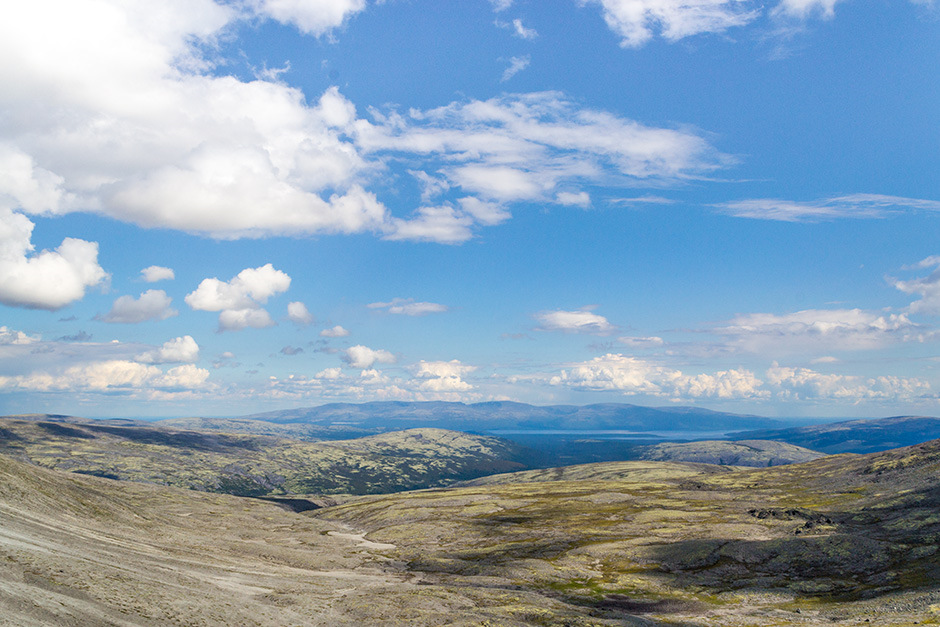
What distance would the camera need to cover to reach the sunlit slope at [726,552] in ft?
240

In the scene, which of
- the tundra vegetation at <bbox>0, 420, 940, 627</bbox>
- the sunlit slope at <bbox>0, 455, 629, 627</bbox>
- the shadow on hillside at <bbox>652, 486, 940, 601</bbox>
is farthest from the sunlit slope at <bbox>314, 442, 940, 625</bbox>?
the sunlit slope at <bbox>0, 455, 629, 627</bbox>

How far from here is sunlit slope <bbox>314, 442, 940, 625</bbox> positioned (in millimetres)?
73188

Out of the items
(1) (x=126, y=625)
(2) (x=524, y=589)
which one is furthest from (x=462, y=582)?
(1) (x=126, y=625)

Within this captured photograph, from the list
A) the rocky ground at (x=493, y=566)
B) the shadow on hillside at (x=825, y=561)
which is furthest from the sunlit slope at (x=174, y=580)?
the shadow on hillside at (x=825, y=561)

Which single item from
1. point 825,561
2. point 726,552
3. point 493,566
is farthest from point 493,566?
point 825,561

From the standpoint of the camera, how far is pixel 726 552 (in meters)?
100

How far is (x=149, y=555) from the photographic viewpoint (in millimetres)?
71375

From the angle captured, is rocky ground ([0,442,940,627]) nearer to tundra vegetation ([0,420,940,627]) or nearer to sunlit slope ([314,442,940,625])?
tundra vegetation ([0,420,940,627])

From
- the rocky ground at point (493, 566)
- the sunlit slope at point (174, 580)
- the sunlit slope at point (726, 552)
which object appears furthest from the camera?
the sunlit slope at point (726, 552)

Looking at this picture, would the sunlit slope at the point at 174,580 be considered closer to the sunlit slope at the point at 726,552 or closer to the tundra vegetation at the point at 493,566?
the tundra vegetation at the point at 493,566

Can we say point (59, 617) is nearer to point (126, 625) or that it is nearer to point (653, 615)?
point (126, 625)

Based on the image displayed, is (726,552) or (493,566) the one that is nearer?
(726,552)

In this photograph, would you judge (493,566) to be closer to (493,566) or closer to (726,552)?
(493,566)

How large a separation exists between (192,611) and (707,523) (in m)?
131
